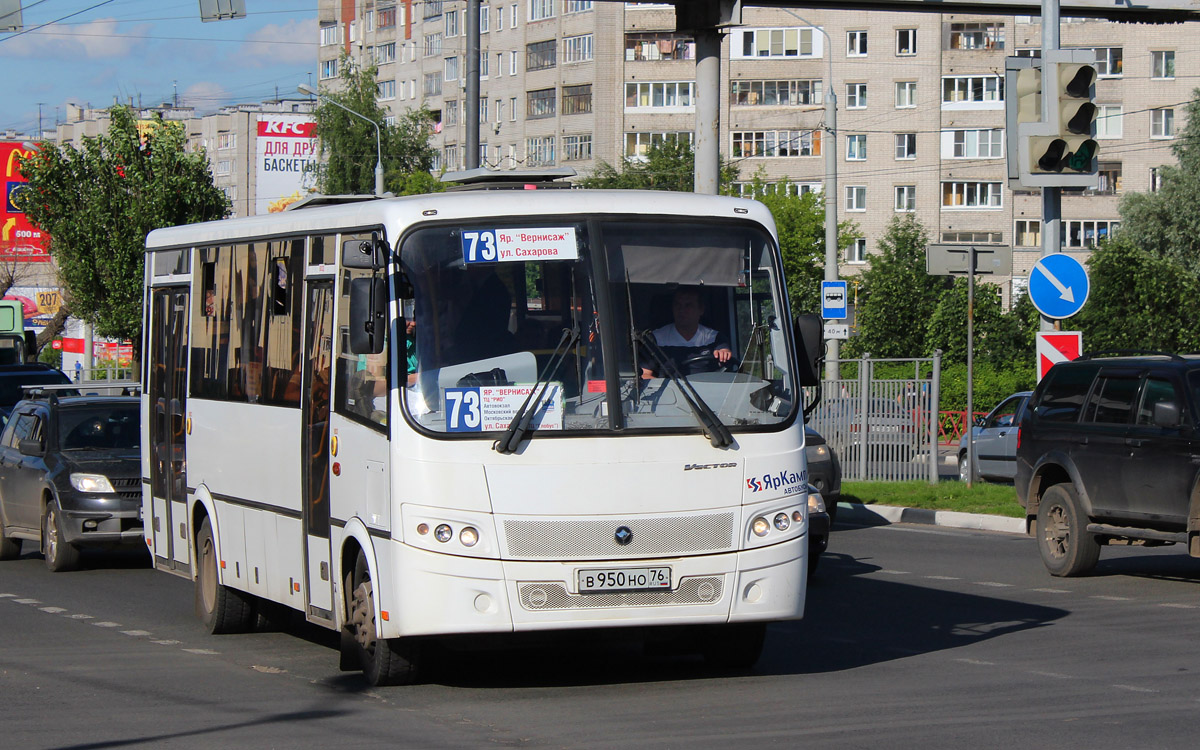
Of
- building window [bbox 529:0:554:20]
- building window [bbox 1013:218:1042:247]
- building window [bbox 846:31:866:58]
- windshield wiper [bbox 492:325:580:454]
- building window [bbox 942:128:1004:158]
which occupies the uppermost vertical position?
building window [bbox 529:0:554:20]

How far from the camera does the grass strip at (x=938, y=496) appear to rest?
21.6 m

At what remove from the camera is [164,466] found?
13289mm

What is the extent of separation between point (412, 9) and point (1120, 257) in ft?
191

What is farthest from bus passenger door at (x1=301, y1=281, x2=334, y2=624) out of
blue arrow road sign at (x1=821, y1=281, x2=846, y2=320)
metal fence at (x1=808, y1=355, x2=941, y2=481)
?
blue arrow road sign at (x1=821, y1=281, x2=846, y2=320)

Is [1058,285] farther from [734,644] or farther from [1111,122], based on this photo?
[1111,122]

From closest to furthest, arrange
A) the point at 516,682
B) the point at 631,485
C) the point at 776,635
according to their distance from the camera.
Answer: the point at 631,485
the point at 516,682
the point at 776,635

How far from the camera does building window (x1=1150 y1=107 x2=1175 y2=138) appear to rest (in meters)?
80.6

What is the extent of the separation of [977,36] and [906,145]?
5.82 meters

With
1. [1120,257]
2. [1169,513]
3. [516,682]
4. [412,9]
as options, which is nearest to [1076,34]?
[1120,257]

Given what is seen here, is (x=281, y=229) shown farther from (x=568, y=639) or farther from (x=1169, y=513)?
(x=1169, y=513)

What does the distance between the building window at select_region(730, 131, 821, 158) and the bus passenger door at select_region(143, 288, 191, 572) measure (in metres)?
71.7

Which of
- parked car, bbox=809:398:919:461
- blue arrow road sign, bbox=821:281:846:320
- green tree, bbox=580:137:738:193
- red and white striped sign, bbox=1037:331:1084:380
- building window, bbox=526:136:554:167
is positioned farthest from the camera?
building window, bbox=526:136:554:167

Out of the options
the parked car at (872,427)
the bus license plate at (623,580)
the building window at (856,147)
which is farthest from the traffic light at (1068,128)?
the building window at (856,147)

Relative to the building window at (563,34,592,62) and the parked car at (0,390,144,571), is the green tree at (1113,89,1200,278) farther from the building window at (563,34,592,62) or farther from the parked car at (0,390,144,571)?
the parked car at (0,390,144,571)
